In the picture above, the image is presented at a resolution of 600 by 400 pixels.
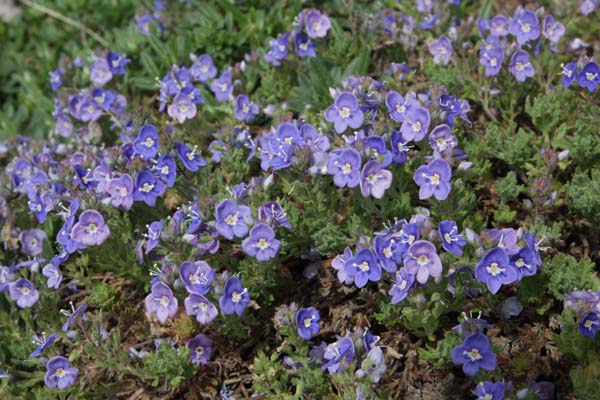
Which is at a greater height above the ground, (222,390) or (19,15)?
(19,15)

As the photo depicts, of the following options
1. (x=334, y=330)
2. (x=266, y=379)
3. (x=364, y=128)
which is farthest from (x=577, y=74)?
(x=266, y=379)

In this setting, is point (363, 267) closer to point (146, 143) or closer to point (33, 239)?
point (146, 143)

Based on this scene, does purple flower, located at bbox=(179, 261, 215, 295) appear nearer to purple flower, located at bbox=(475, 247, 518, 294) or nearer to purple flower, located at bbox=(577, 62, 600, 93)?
purple flower, located at bbox=(475, 247, 518, 294)

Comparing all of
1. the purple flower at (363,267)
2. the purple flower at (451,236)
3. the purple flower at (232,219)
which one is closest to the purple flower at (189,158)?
the purple flower at (232,219)

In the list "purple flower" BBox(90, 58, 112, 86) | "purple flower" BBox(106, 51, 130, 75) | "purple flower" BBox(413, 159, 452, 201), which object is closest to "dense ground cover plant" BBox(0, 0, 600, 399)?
"purple flower" BBox(413, 159, 452, 201)

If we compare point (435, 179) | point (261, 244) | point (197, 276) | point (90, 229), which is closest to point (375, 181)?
point (435, 179)

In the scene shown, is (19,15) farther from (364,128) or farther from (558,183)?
(558,183)
